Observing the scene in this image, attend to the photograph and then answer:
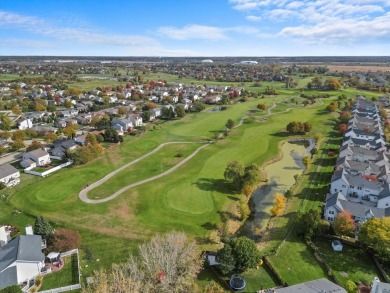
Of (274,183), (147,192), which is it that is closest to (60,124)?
(147,192)

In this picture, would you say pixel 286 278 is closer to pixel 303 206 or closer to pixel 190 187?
pixel 303 206

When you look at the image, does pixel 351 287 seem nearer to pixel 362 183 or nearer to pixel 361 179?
pixel 362 183

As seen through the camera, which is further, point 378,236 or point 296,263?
point 296,263

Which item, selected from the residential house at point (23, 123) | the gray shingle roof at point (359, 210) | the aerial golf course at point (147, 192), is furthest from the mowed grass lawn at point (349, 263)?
the residential house at point (23, 123)

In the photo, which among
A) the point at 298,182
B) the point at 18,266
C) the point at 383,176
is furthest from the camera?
the point at 298,182

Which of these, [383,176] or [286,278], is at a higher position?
[383,176]

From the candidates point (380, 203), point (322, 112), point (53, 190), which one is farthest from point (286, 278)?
point (322, 112)
